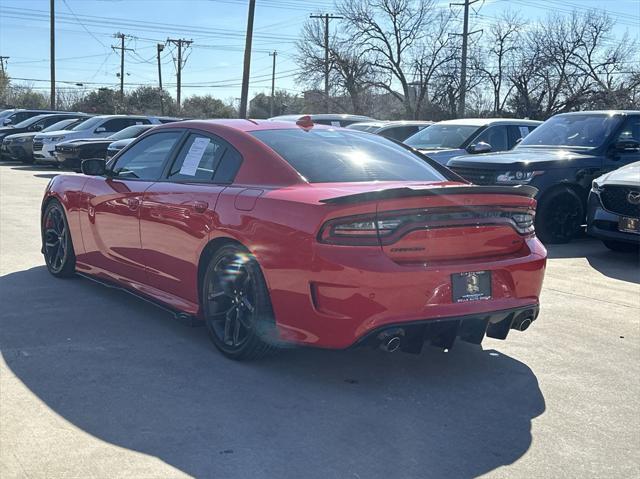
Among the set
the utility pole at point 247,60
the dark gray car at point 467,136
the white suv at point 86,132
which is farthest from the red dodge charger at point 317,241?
the utility pole at point 247,60

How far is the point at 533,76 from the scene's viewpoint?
5109 centimetres

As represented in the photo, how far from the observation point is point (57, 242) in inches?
274

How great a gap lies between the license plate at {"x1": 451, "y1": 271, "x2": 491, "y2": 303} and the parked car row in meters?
14.1

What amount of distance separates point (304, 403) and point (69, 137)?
1876cm

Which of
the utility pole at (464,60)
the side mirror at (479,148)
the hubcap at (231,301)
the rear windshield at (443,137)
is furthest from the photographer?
the utility pole at (464,60)

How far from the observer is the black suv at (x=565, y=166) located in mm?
9555

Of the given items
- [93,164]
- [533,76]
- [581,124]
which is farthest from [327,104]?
[93,164]

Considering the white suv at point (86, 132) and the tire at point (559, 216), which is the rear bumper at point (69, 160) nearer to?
the white suv at point (86, 132)

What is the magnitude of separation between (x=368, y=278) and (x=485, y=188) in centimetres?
98

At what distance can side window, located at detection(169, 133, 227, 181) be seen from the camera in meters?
5.14

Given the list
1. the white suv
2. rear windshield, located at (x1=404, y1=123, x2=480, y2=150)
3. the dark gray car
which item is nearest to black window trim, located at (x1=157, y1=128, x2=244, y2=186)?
the dark gray car

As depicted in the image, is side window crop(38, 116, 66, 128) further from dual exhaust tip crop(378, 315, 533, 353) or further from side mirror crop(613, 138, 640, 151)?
dual exhaust tip crop(378, 315, 533, 353)

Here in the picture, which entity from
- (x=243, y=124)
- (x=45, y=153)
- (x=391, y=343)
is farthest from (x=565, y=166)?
(x=45, y=153)

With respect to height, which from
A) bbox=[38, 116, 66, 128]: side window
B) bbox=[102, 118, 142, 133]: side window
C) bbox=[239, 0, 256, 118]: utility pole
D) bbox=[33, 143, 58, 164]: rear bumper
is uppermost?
bbox=[239, 0, 256, 118]: utility pole
